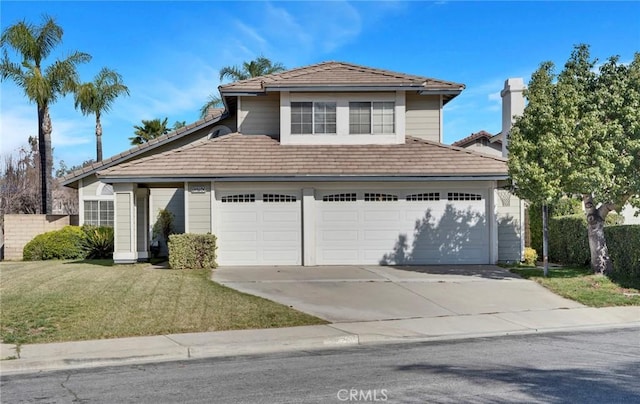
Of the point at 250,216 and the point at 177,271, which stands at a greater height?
the point at 250,216

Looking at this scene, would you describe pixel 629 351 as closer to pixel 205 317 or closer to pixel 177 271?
pixel 205 317

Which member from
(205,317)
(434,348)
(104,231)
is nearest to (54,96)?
(104,231)

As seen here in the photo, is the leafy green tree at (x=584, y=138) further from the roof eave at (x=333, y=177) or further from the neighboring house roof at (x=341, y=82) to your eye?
the neighboring house roof at (x=341, y=82)

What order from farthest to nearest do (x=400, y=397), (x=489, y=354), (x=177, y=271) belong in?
(x=177, y=271), (x=489, y=354), (x=400, y=397)

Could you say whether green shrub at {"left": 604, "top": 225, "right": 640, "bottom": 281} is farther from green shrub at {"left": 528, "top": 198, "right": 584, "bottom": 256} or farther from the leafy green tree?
green shrub at {"left": 528, "top": 198, "right": 584, "bottom": 256}

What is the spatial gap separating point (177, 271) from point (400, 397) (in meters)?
11.7

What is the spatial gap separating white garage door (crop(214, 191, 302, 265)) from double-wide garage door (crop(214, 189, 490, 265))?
32mm

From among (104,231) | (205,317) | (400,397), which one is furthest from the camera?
(104,231)

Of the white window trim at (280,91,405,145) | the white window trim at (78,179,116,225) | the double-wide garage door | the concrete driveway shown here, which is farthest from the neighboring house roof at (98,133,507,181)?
the white window trim at (78,179,116,225)

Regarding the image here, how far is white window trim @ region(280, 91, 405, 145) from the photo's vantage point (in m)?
19.6

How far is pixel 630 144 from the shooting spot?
43.7 feet

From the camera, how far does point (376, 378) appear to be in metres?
6.84

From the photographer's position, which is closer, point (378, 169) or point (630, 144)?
point (630, 144)

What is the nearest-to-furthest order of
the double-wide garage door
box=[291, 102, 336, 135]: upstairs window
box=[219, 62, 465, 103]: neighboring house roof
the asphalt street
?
1. the asphalt street
2. the double-wide garage door
3. box=[219, 62, 465, 103]: neighboring house roof
4. box=[291, 102, 336, 135]: upstairs window
